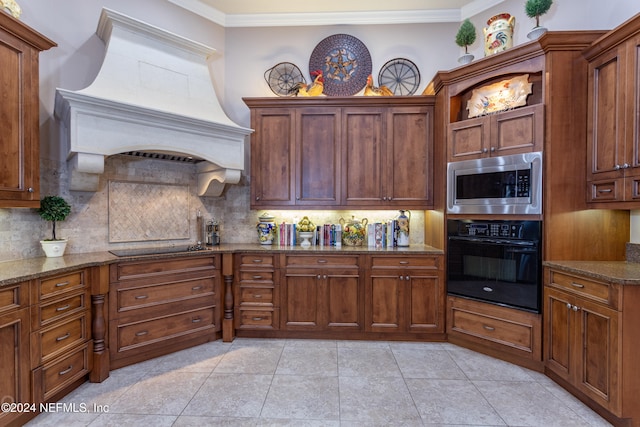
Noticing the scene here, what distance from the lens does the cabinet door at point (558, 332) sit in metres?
2.19

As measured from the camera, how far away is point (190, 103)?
9.78 feet

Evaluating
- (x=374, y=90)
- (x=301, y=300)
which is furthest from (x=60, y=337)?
(x=374, y=90)

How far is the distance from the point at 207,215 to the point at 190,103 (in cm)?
122

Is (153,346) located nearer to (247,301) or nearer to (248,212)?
(247,301)

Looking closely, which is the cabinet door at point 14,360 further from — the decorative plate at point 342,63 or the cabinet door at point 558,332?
the cabinet door at point 558,332

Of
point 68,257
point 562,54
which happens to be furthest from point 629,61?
point 68,257

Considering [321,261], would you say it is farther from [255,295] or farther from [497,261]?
[497,261]

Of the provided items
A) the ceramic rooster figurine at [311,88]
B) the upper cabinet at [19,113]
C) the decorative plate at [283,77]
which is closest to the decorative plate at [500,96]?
the ceramic rooster figurine at [311,88]

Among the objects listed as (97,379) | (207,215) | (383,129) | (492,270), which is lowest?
(97,379)

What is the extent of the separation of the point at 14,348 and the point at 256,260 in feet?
5.84

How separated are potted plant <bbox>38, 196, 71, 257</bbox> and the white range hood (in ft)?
0.71

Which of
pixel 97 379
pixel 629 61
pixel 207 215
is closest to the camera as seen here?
pixel 629 61

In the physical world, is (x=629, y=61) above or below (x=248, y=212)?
above

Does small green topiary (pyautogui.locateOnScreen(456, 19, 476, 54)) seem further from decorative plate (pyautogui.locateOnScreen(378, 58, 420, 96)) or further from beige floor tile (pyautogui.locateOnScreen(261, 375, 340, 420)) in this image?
beige floor tile (pyautogui.locateOnScreen(261, 375, 340, 420))
